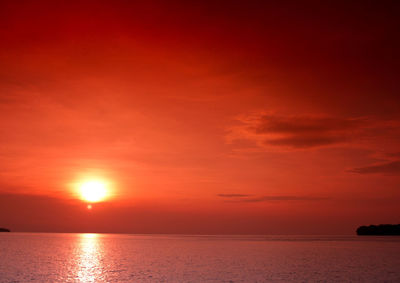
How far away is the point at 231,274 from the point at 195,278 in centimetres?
817

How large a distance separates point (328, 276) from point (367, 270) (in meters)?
13.9

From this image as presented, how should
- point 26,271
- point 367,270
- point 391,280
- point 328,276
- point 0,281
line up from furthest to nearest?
point 367,270 → point 26,271 → point 328,276 → point 391,280 → point 0,281

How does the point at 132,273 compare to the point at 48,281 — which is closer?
the point at 48,281

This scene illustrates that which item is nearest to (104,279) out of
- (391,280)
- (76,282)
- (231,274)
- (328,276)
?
(76,282)

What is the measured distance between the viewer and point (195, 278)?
202 feet

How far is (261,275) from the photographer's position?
65562 millimetres

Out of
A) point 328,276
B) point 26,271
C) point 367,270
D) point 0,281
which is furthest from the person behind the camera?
point 367,270

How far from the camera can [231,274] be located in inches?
2640

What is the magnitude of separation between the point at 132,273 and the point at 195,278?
12.6 m

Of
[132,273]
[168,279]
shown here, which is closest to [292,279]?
[168,279]

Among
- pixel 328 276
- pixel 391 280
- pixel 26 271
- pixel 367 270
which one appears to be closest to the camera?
pixel 391 280

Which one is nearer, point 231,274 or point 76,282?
point 76,282

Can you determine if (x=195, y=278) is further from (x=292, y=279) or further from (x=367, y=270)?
(x=367, y=270)

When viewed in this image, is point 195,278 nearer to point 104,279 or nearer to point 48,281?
point 104,279
